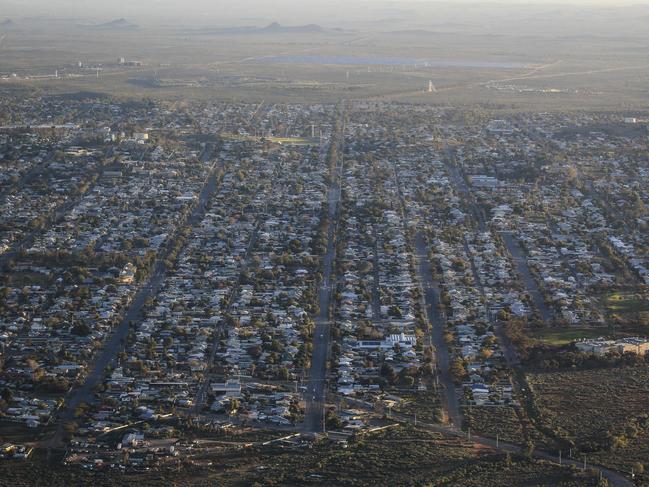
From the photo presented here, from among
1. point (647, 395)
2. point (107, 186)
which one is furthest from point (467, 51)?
point (647, 395)

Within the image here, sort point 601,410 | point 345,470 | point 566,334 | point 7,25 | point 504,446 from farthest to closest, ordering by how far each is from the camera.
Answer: point 7,25 → point 566,334 → point 601,410 → point 504,446 → point 345,470

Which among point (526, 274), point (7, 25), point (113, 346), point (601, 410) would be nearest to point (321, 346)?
point (113, 346)

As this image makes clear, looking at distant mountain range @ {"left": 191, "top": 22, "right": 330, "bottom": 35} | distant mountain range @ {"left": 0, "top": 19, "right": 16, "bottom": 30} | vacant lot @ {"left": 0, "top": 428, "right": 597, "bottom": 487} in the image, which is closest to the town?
vacant lot @ {"left": 0, "top": 428, "right": 597, "bottom": 487}

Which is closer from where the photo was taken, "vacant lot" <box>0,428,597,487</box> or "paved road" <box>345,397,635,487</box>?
"vacant lot" <box>0,428,597,487</box>

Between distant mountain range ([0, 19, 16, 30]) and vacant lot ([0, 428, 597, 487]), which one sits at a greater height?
distant mountain range ([0, 19, 16, 30])

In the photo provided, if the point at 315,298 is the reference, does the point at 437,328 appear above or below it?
below

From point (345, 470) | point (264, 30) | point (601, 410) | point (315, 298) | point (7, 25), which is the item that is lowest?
point (345, 470)

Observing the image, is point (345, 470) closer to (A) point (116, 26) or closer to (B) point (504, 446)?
(B) point (504, 446)

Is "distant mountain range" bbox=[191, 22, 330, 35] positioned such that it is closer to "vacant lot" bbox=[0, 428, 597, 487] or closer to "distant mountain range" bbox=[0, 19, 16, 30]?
"distant mountain range" bbox=[0, 19, 16, 30]
